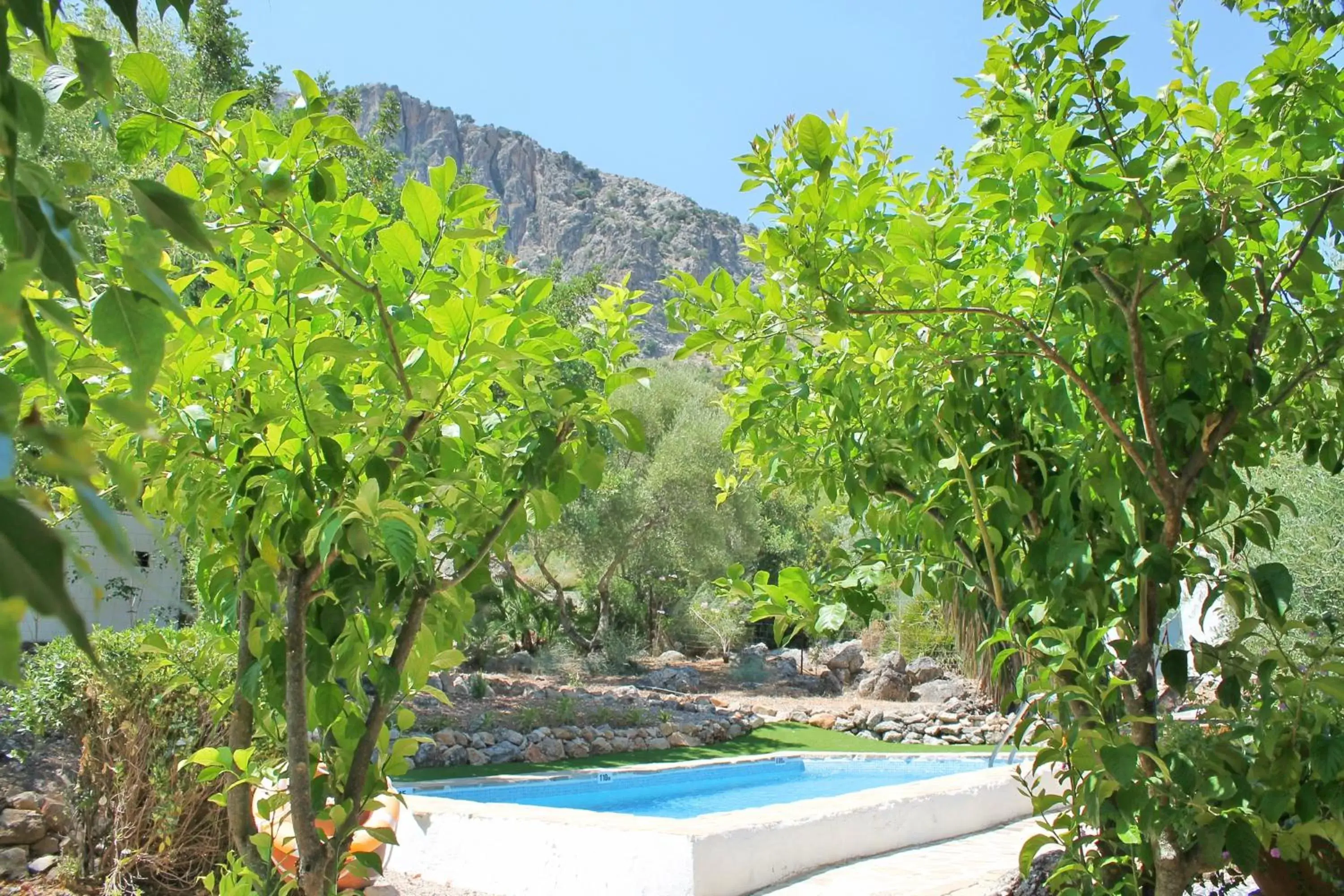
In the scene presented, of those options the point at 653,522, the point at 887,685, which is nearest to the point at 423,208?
the point at 887,685

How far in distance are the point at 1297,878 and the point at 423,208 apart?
311 centimetres

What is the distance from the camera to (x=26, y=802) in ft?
19.1

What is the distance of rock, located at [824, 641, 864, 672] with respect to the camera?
21.0 m

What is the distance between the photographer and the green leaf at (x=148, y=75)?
1257mm

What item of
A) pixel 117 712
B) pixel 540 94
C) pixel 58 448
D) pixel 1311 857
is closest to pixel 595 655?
pixel 540 94

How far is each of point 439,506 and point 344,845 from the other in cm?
61

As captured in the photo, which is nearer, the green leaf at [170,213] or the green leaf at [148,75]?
the green leaf at [170,213]

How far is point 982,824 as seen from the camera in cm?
781

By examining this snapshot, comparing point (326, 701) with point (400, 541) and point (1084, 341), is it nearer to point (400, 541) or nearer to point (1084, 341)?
point (400, 541)

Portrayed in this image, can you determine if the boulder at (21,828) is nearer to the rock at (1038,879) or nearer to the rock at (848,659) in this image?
the rock at (1038,879)

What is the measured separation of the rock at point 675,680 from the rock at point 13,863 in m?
13.9

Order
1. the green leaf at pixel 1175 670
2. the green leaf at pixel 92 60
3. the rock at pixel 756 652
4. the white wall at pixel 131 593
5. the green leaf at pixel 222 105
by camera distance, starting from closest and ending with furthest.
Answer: the green leaf at pixel 92 60 → the green leaf at pixel 222 105 → the green leaf at pixel 1175 670 → the white wall at pixel 131 593 → the rock at pixel 756 652

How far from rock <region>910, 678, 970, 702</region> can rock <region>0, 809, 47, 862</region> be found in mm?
14359

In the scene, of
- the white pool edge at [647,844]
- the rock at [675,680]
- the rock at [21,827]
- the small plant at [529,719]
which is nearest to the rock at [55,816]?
the rock at [21,827]
